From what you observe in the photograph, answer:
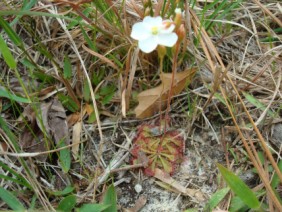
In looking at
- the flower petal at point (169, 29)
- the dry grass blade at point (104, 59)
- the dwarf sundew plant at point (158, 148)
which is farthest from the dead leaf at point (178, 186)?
the flower petal at point (169, 29)

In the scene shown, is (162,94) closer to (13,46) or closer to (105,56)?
(105,56)

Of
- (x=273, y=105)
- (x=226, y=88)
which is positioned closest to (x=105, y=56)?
(x=226, y=88)

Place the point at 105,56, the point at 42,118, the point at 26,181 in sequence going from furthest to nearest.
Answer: the point at 105,56, the point at 42,118, the point at 26,181

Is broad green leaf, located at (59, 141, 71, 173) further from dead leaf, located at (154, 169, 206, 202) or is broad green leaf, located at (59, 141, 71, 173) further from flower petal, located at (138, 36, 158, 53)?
flower petal, located at (138, 36, 158, 53)

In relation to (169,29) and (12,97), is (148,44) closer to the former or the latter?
(169,29)

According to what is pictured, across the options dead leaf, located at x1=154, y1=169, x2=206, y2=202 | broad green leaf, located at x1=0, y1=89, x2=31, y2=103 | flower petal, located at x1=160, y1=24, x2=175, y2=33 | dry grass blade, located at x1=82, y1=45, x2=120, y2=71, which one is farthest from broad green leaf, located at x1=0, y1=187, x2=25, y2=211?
flower petal, located at x1=160, y1=24, x2=175, y2=33

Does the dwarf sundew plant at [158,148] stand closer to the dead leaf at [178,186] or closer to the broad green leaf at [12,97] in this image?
the dead leaf at [178,186]

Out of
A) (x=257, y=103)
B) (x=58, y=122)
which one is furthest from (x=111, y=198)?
(x=257, y=103)
